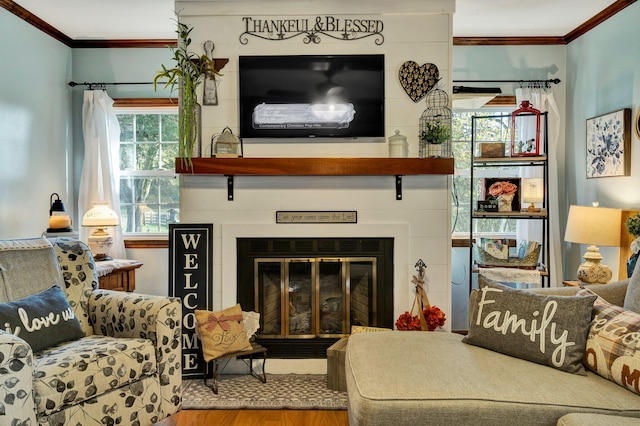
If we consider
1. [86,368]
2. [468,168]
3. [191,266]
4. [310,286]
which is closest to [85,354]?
[86,368]

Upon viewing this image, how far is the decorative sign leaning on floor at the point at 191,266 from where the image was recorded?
309 cm

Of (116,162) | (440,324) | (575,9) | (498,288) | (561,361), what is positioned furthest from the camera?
(116,162)

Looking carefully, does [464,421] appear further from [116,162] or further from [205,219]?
[116,162]

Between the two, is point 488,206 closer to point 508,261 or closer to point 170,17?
point 508,261

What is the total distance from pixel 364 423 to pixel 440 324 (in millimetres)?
1467

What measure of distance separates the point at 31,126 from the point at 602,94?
437 centimetres

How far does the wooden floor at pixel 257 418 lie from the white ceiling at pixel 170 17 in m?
2.72

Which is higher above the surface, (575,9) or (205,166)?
(575,9)

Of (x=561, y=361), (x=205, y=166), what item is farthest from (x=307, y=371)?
(x=561, y=361)

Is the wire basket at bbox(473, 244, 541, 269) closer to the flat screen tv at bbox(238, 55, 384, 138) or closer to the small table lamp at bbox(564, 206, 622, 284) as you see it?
the small table lamp at bbox(564, 206, 622, 284)

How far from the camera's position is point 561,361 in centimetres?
191

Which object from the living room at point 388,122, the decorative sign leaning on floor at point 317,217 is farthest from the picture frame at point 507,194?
the decorative sign leaning on floor at point 317,217

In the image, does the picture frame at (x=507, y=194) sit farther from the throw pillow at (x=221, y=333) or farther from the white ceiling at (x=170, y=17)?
the throw pillow at (x=221, y=333)

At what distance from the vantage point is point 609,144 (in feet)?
11.3
